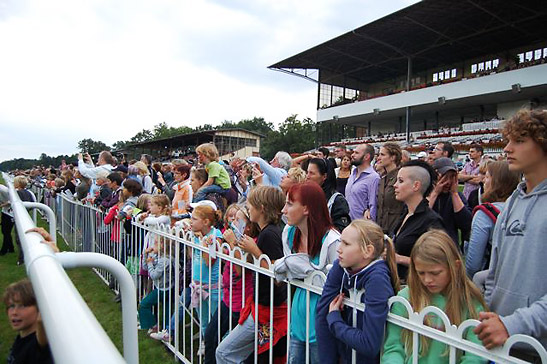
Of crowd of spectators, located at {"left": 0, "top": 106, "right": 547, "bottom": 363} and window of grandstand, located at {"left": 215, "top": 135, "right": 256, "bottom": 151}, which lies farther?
window of grandstand, located at {"left": 215, "top": 135, "right": 256, "bottom": 151}

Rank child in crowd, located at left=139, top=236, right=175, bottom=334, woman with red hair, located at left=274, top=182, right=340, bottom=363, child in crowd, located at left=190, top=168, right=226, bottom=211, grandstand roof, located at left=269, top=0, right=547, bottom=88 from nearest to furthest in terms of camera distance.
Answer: woman with red hair, located at left=274, top=182, right=340, bottom=363 < child in crowd, located at left=139, top=236, right=175, bottom=334 < child in crowd, located at left=190, top=168, right=226, bottom=211 < grandstand roof, located at left=269, top=0, right=547, bottom=88

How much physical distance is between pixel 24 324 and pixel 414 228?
2.51 m

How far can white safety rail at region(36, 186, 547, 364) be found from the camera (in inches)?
60.6

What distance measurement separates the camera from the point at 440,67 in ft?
124

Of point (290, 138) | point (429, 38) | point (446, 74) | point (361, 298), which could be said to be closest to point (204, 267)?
point (361, 298)

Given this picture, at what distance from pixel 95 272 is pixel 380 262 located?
22.2 feet

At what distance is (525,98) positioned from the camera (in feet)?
93.7

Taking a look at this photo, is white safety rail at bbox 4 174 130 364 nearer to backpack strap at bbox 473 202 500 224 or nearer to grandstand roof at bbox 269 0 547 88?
backpack strap at bbox 473 202 500 224

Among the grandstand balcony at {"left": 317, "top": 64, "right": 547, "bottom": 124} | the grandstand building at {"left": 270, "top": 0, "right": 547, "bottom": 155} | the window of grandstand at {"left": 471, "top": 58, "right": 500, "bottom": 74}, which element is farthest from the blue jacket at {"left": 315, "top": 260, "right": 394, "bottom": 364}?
the window of grandstand at {"left": 471, "top": 58, "right": 500, "bottom": 74}

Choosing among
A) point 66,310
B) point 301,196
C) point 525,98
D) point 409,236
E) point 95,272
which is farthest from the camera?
point 525,98

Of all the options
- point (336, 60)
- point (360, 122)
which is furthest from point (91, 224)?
point (360, 122)

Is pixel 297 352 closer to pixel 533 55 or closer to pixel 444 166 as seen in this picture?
pixel 444 166

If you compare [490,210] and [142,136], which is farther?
[142,136]

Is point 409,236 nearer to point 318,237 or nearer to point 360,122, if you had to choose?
point 318,237
